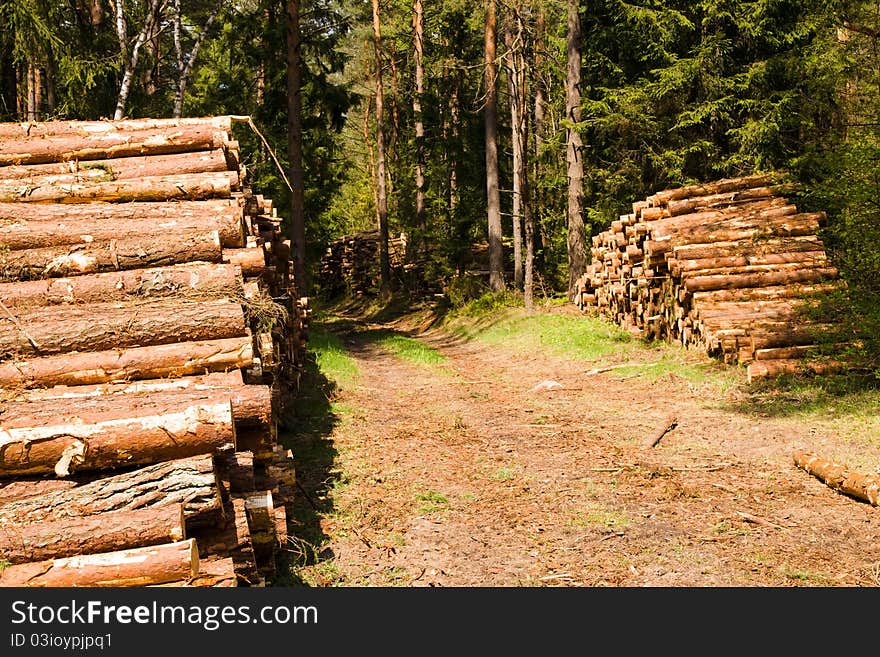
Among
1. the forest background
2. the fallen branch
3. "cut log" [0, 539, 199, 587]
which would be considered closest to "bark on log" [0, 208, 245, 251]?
"cut log" [0, 539, 199, 587]

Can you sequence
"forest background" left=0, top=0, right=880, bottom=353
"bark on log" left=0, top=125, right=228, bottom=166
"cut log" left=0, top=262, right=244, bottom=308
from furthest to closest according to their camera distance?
1. "forest background" left=0, top=0, right=880, bottom=353
2. "bark on log" left=0, top=125, right=228, bottom=166
3. "cut log" left=0, top=262, right=244, bottom=308

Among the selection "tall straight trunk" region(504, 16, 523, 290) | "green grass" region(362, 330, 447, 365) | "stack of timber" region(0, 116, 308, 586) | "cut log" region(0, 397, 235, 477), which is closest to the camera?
"stack of timber" region(0, 116, 308, 586)

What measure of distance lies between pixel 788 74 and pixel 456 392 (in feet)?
39.4

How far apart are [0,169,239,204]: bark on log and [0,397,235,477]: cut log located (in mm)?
3871

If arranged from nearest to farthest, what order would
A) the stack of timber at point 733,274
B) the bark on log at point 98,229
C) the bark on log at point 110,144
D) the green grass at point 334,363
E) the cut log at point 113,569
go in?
the cut log at point 113,569
the bark on log at point 98,229
the bark on log at point 110,144
the stack of timber at point 733,274
the green grass at point 334,363

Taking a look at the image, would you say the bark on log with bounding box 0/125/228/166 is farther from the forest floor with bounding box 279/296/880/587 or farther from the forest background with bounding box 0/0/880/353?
the forest floor with bounding box 279/296/880/587

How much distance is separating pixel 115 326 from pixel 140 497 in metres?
2.12

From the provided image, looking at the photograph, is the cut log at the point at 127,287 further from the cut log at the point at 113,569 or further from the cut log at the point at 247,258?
the cut log at the point at 113,569

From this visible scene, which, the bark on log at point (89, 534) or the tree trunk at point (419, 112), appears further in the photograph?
the tree trunk at point (419, 112)

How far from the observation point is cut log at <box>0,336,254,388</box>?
559 centimetres

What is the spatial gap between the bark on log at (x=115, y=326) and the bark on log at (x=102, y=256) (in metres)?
0.65

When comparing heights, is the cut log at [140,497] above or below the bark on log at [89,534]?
above

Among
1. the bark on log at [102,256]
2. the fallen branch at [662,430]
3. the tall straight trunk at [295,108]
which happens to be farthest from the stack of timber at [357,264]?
the bark on log at [102,256]

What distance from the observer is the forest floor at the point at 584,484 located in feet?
17.3
